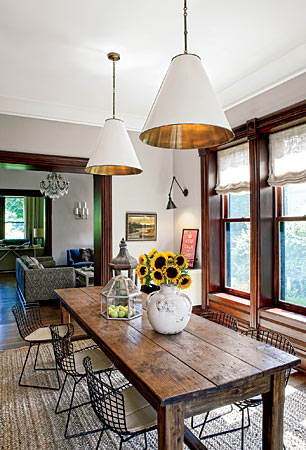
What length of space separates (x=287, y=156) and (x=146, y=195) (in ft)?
7.25

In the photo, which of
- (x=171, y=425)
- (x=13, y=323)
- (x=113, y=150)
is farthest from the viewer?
(x=13, y=323)

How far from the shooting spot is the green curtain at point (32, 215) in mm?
11882

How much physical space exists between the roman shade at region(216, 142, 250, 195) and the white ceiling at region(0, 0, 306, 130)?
564 mm

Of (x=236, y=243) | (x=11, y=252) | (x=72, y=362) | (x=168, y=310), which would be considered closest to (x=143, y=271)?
(x=168, y=310)

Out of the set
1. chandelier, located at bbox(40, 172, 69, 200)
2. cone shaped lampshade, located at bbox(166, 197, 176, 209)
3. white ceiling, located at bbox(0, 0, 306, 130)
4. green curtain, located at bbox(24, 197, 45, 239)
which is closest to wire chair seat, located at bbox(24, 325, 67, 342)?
cone shaped lampshade, located at bbox(166, 197, 176, 209)

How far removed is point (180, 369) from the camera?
5.09 ft

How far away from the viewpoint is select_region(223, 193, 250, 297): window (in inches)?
161

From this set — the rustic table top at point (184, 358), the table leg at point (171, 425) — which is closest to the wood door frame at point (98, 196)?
the rustic table top at point (184, 358)

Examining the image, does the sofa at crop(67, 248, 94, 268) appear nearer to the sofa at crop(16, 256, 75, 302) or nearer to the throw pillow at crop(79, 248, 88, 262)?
the throw pillow at crop(79, 248, 88, 262)

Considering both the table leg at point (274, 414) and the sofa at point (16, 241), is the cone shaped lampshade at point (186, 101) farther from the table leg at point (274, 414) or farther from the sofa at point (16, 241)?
the sofa at point (16, 241)

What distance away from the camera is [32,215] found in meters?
11.9

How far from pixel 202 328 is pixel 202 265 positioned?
7.78 ft

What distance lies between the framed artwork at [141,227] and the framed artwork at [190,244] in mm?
484

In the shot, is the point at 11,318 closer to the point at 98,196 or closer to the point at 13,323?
the point at 13,323
